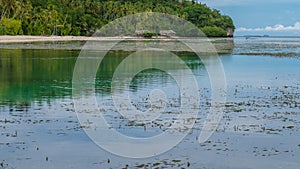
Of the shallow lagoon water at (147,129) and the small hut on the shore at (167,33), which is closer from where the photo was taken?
the shallow lagoon water at (147,129)

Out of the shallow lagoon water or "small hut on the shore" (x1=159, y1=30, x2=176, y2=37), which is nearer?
the shallow lagoon water

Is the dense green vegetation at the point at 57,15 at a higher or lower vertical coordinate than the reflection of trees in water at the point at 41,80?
higher

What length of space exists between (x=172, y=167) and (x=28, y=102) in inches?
444

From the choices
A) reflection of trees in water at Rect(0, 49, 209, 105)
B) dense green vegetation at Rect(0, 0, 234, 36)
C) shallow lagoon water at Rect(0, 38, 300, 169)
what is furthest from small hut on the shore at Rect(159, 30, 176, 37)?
shallow lagoon water at Rect(0, 38, 300, 169)

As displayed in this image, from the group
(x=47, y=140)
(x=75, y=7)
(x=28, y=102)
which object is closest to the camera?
(x=47, y=140)

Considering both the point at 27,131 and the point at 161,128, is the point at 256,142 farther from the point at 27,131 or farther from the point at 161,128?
the point at 27,131

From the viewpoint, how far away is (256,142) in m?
16.0

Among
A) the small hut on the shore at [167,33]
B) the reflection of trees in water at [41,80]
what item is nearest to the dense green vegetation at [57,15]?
the small hut on the shore at [167,33]

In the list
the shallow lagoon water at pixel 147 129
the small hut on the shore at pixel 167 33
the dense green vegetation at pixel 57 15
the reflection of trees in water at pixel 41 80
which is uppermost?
the dense green vegetation at pixel 57 15

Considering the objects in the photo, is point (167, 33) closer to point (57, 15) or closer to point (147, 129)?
point (57, 15)

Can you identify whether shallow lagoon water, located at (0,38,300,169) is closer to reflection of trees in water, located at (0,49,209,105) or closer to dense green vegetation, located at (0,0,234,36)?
reflection of trees in water, located at (0,49,209,105)

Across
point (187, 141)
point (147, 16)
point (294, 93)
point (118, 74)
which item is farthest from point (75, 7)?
point (187, 141)

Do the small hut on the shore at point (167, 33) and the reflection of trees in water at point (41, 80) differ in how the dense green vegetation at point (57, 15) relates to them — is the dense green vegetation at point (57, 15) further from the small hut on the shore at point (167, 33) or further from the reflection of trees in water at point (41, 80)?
the reflection of trees in water at point (41, 80)

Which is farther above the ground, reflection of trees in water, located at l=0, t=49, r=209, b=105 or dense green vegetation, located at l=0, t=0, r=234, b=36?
dense green vegetation, located at l=0, t=0, r=234, b=36
